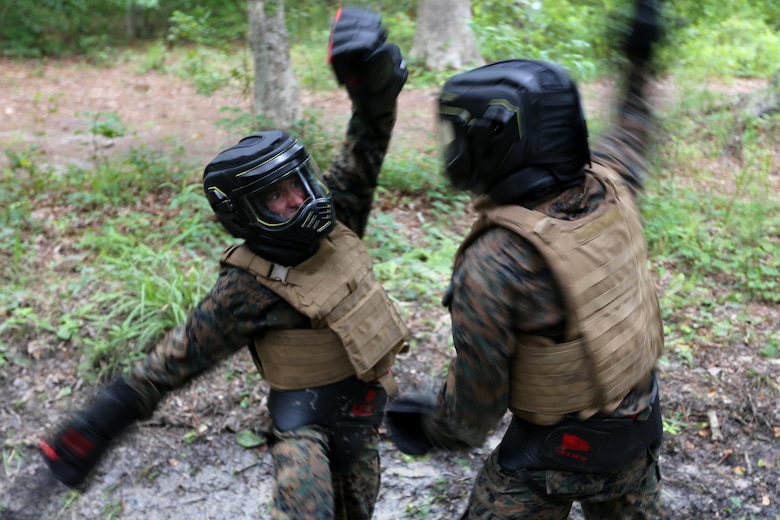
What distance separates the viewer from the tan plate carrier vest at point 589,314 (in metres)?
1.83

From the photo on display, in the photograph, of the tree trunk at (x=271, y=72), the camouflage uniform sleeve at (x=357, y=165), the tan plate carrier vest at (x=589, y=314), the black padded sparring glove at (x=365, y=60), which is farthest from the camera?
the tree trunk at (x=271, y=72)

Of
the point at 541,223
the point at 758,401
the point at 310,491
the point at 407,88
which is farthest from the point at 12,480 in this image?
the point at 407,88

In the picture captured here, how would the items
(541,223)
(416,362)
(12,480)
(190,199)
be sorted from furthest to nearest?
(190,199) < (416,362) < (12,480) < (541,223)

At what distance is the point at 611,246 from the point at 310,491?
1362 millimetres

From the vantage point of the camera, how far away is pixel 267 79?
7.23m

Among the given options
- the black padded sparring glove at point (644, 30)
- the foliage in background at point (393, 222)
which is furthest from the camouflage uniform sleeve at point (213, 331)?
the foliage in background at point (393, 222)

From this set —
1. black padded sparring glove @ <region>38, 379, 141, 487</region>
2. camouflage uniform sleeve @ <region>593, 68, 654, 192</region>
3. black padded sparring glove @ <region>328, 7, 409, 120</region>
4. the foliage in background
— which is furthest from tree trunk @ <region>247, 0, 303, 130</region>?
camouflage uniform sleeve @ <region>593, 68, 654, 192</region>

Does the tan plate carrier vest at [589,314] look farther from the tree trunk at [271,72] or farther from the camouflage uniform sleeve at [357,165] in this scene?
the tree trunk at [271,72]

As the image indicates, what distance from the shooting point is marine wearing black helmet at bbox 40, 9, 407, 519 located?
7.88ft

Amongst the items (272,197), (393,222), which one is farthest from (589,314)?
(393,222)

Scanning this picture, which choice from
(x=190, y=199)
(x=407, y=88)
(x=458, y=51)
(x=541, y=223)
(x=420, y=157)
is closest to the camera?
(x=541, y=223)

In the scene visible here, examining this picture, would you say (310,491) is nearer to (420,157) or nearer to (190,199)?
(190,199)

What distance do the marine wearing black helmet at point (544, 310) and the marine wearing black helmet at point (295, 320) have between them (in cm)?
49

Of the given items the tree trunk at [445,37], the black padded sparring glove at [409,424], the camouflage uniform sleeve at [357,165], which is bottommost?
the tree trunk at [445,37]
